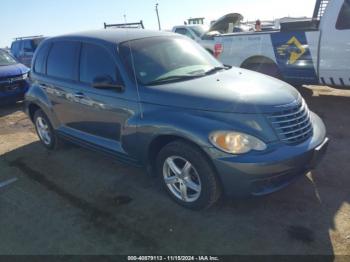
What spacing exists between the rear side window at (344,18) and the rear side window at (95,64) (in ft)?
14.6

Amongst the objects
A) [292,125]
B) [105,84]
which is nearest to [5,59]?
[105,84]

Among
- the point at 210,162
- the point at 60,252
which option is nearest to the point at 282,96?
the point at 210,162

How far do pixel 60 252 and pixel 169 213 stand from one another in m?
1.12

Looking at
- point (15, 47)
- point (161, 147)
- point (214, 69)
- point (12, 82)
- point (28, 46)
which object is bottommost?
point (15, 47)

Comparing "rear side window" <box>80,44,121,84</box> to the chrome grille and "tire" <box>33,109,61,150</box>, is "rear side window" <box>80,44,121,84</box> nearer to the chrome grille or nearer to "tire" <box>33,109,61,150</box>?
"tire" <box>33,109,61,150</box>

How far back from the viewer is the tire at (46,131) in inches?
222

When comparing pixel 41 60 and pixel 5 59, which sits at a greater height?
pixel 41 60

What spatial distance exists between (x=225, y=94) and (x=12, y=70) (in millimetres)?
7917

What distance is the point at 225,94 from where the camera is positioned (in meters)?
3.41

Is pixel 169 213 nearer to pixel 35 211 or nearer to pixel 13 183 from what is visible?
pixel 35 211

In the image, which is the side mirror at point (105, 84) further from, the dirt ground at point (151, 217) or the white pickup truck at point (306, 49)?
the white pickup truck at point (306, 49)

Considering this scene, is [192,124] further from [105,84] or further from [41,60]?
[41,60]

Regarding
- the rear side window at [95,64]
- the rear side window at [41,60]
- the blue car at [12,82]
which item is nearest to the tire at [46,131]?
the rear side window at [41,60]

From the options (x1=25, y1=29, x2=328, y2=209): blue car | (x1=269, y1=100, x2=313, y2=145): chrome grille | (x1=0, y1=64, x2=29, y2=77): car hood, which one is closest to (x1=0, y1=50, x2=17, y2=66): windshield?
(x1=0, y1=64, x2=29, y2=77): car hood
